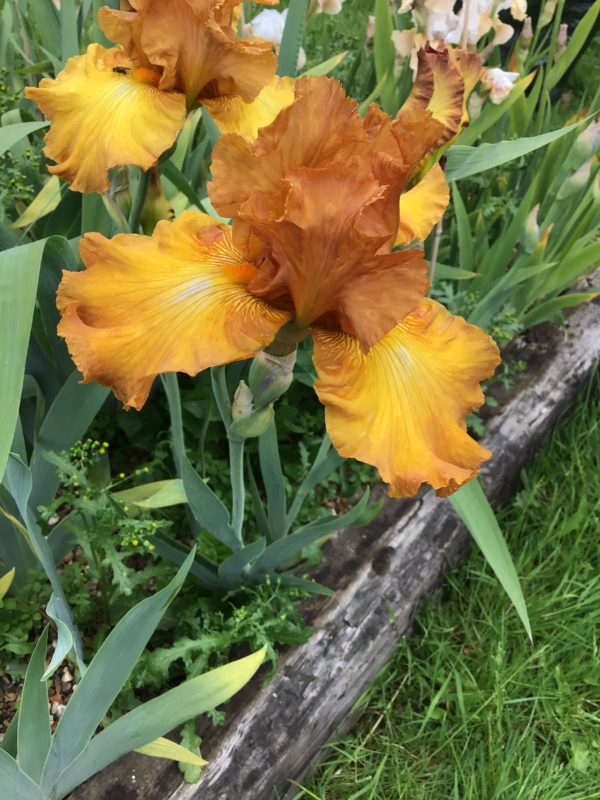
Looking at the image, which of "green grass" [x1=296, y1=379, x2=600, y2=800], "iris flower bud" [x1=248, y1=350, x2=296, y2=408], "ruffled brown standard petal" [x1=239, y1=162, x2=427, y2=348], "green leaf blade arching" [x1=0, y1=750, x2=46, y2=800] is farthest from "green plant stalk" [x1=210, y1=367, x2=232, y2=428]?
"green grass" [x1=296, y1=379, x2=600, y2=800]

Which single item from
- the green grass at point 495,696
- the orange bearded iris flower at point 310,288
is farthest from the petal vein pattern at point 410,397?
the green grass at point 495,696

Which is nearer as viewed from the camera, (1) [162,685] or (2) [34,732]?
(2) [34,732]

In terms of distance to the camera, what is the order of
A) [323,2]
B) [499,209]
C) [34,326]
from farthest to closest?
[499,209]
[323,2]
[34,326]

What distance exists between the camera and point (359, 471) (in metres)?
1.76

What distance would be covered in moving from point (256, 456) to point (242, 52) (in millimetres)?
1022

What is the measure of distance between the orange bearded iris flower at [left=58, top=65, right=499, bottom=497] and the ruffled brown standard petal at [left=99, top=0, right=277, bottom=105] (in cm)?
24

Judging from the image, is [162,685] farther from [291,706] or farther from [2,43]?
[2,43]

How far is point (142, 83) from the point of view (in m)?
1.00

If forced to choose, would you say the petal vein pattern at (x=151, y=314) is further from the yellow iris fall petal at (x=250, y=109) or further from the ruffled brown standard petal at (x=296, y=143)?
the yellow iris fall petal at (x=250, y=109)

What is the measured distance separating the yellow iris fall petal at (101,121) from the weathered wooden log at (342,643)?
101 cm

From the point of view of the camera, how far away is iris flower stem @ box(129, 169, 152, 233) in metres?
1.05

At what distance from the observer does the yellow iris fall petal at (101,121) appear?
93 centimetres

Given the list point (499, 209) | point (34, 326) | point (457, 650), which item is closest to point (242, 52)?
point (34, 326)

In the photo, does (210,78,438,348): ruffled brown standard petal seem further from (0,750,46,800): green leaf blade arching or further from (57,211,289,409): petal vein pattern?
(0,750,46,800): green leaf blade arching
